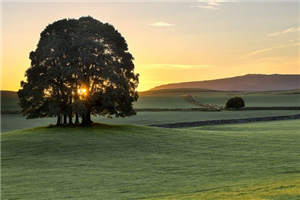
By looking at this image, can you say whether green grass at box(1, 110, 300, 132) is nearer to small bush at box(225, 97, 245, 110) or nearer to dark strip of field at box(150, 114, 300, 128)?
dark strip of field at box(150, 114, 300, 128)

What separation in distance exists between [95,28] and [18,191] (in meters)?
28.2

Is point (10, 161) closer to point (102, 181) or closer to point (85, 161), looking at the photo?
point (85, 161)

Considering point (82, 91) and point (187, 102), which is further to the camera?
point (187, 102)

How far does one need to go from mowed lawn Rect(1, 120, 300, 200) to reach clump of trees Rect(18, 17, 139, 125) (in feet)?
11.4

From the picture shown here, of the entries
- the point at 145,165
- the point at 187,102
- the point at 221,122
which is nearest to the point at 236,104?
the point at 221,122

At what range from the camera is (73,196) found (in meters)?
14.2

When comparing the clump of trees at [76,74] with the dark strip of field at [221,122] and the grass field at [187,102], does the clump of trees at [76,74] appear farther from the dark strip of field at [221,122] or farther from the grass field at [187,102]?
the grass field at [187,102]

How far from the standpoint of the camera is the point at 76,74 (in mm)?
38031

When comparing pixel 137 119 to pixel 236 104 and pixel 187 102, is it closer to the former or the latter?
pixel 236 104

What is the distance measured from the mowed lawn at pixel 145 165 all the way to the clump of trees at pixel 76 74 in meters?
3.47

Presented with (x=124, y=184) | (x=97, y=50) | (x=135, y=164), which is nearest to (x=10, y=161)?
(x=135, y=164)

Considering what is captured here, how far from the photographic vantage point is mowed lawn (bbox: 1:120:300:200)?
1411 centimetres

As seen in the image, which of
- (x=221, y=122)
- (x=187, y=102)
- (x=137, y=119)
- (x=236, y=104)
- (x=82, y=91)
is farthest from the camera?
(x=187, y=102)

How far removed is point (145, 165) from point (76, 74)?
18.9 m
